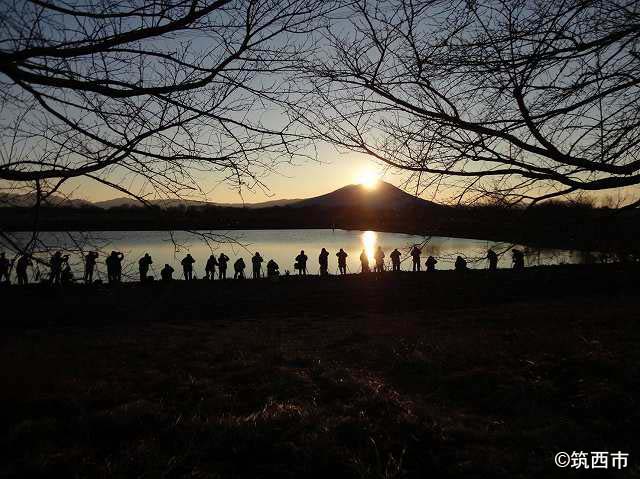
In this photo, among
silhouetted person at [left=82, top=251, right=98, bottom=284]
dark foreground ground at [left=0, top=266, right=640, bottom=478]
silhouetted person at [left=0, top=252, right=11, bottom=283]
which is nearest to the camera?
dark foreground ground at [left=0, top=266, right=640, bottom=478]

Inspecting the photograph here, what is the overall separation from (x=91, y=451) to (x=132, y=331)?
7.91 meters

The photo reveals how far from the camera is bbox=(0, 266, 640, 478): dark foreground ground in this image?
330cm

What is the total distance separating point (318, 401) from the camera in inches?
184

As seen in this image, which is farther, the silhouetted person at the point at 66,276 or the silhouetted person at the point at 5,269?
the silhouetted person at the point at 5,269

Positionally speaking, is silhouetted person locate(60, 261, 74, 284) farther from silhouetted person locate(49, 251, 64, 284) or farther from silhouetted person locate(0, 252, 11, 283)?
silhouetted person locate(0, 252, 11, 283)

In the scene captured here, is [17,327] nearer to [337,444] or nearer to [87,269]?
[87,269]

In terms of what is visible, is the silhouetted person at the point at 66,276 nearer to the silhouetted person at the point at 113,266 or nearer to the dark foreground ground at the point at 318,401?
the dark foreground ground at the point at 318,401

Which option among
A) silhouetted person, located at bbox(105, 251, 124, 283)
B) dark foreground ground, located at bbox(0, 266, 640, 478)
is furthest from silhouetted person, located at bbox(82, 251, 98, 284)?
dark foreground ground, located at bbox(0, 266, 640, 478)

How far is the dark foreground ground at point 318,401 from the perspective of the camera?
10.8ft

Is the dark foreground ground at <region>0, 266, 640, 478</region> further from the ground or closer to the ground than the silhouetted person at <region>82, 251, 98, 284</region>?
closer to the ground

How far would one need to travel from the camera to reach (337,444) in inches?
139

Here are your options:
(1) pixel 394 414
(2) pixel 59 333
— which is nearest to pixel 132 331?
(2) pixel 59 333

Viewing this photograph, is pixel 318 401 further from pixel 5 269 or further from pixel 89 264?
pixel 5 269

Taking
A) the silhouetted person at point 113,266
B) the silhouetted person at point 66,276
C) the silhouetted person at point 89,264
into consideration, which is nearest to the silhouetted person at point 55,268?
the silhouetted person at point 66,276
